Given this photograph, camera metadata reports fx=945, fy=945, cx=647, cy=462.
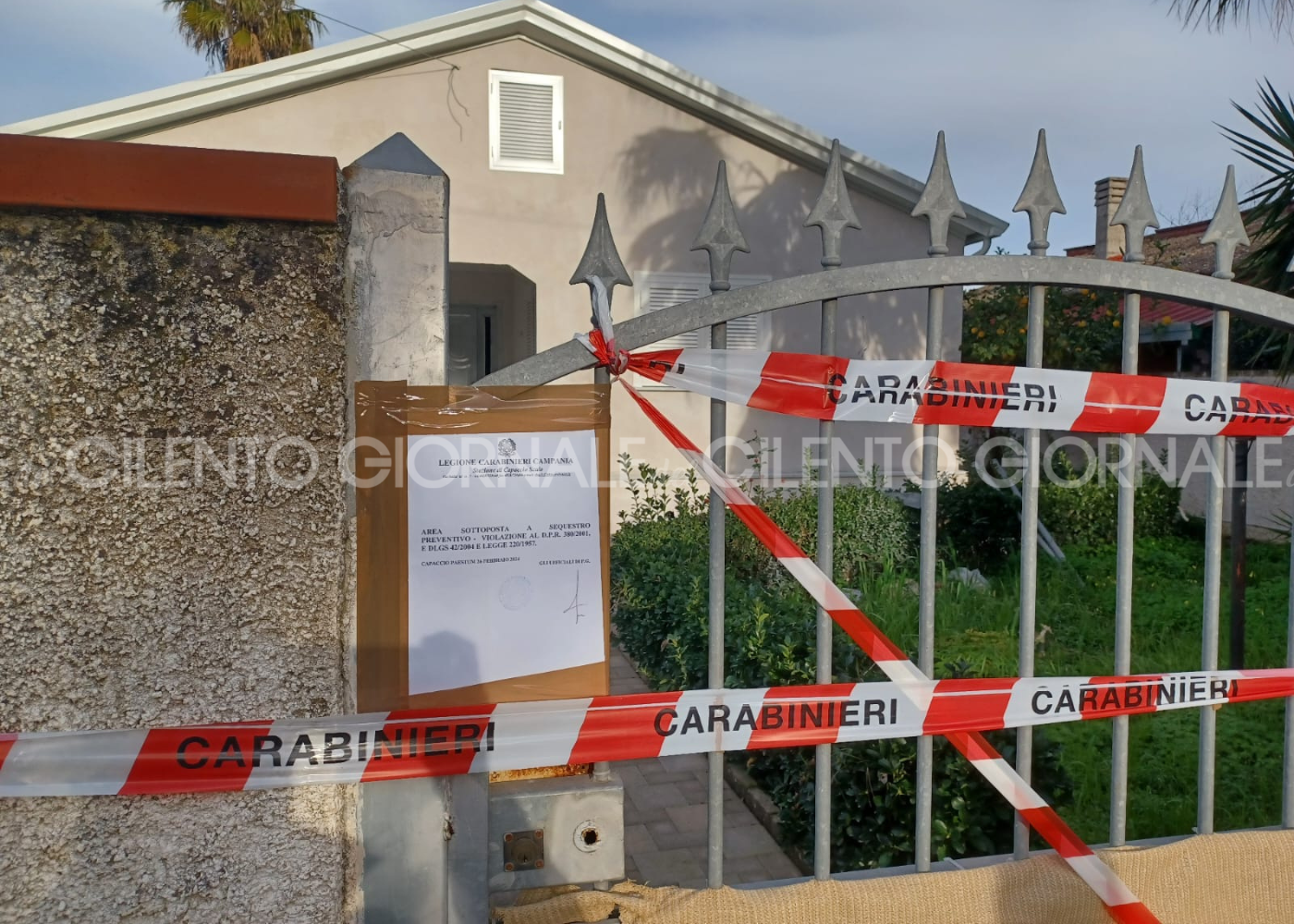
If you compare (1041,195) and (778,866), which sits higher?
(1041,195)

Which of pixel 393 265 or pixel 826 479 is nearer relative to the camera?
pixel 393 265

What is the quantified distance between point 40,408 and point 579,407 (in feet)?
3.39

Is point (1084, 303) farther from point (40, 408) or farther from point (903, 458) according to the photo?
point (40, 408)

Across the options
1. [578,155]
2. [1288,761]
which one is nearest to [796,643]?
[1288,761]

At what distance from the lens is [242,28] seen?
16578 mm

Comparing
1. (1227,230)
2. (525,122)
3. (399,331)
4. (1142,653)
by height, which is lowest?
(1142,653)

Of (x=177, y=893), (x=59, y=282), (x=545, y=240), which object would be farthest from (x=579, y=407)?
(x=545, y=240)

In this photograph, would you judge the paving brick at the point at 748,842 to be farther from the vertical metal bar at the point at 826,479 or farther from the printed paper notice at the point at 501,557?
the printed paper notice at the point at 501,557

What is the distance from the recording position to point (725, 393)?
7.32 ft

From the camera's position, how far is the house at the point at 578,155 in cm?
942

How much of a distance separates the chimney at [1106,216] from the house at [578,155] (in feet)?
17.8

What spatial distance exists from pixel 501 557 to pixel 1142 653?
5.26 meters

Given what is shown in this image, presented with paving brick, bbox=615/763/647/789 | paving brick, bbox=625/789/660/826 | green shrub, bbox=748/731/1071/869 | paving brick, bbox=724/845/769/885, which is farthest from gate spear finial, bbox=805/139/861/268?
paving brick, bbox=615/763/647/789
